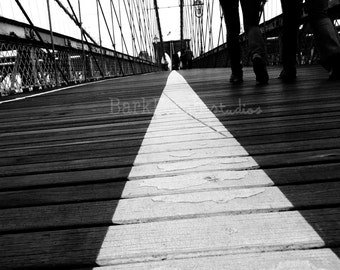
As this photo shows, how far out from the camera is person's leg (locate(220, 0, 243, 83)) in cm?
209

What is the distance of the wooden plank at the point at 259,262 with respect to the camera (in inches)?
13.8

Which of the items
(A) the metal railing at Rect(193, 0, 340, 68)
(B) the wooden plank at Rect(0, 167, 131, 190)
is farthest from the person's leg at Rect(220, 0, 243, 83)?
(B) the wooden plank at Rect(0, 167, 131, 190)

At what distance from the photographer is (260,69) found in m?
2.00

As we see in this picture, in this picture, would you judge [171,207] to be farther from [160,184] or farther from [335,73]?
[335,73]

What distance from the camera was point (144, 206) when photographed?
52cm

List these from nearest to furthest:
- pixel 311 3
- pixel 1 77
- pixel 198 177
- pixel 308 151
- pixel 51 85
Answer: pixel 198 177 < pixel 308 151 < pixel 311 3 < pixel 1 77 < pixel 51 85

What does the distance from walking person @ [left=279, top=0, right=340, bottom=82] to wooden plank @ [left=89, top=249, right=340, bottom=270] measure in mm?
1575

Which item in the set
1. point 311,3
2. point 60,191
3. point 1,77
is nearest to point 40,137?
point 60,191

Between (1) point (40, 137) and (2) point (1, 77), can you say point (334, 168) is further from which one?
(2) point (1, 77)

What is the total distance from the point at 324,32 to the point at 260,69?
36cm

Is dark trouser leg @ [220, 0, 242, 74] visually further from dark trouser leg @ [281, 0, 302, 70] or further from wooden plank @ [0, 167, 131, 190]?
wooden plank @ [0, 167, 131, 190]

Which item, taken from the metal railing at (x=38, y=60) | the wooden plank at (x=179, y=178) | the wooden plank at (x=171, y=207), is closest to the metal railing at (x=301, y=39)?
the metal railing at (x=38, y=60)

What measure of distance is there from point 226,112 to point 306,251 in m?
0.91

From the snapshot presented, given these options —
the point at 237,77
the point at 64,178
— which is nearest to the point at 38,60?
the point at 237,77
